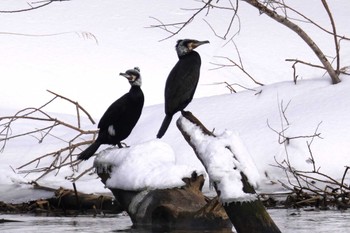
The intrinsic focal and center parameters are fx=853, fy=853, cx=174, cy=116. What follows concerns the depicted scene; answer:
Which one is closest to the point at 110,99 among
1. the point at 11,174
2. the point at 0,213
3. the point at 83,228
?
the point at 11,174

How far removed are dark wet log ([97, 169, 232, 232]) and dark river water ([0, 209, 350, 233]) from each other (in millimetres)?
117

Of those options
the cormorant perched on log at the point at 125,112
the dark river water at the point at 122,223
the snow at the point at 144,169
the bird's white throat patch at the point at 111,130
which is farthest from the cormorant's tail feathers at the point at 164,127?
the snow at the point at 144,169

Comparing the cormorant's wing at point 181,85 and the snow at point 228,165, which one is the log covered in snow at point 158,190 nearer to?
the cormorant's wing at point 181,85

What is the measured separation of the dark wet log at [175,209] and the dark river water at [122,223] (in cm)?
12

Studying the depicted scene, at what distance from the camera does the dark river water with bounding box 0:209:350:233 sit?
14.4 ft

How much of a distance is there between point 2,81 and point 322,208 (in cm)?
732

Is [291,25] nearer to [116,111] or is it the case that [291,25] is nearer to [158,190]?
[116,111]

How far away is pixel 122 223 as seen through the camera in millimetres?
4902

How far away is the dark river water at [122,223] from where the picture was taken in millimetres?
4402

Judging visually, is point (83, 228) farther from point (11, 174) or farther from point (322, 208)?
point (11, 174)

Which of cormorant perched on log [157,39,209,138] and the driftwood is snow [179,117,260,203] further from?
the driftwood

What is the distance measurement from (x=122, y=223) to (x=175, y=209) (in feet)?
1.60

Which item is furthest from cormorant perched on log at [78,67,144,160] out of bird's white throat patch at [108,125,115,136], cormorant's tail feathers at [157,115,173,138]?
cormorant's tail feathers at [157,115,173,138]

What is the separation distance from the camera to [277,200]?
596cm
